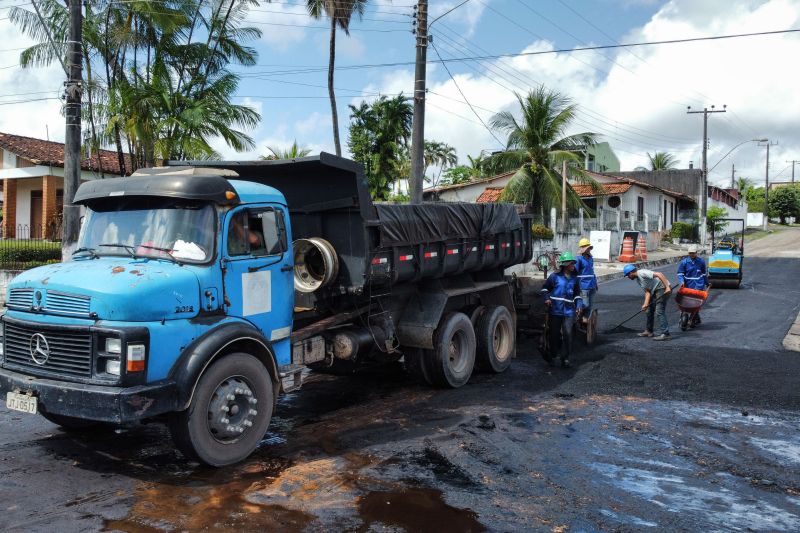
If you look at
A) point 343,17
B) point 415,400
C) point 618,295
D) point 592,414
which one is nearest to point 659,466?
point 592,414

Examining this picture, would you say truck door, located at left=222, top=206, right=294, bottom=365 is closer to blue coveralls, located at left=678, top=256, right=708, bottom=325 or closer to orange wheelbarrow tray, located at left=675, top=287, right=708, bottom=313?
orange wheelbarrow tray, located at left=675, top=287, right=708, bottom=313

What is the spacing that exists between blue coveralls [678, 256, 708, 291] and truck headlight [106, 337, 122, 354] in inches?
454

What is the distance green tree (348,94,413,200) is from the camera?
39594 millimetres

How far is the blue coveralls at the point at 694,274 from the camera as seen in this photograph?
1385 centimetres

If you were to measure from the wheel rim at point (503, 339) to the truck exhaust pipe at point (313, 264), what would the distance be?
11.7 feet

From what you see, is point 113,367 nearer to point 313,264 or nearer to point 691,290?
point 313,264

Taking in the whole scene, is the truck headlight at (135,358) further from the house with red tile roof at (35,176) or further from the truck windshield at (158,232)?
the house with red tile roof at (35,176)

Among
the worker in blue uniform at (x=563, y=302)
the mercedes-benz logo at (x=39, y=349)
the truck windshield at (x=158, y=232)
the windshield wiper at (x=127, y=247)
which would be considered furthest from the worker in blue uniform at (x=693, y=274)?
the mercedes-benz logo at (x=39, y=349)

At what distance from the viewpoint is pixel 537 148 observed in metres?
32.1

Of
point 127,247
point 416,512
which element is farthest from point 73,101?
point 416,512

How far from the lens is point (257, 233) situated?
21.3 ft

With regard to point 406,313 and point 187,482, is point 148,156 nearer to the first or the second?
point 406,313

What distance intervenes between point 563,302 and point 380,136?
31.0 meters

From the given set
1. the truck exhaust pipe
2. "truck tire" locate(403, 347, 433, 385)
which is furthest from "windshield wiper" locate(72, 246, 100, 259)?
"truck tire" locate(403, 347, 433, 385)
